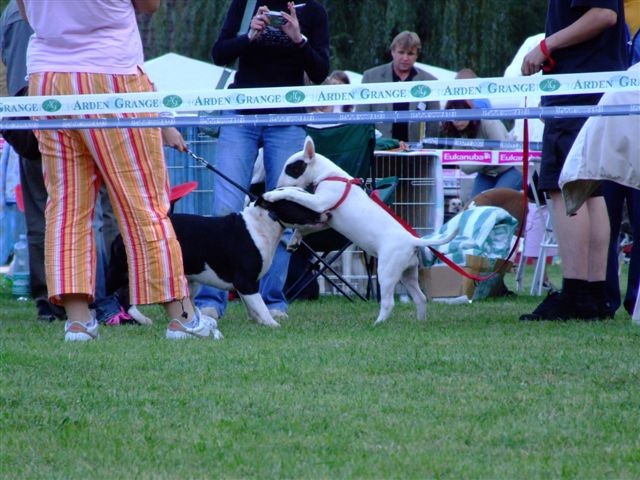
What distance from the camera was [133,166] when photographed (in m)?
4.96

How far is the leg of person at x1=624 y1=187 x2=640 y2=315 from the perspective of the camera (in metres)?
6.48

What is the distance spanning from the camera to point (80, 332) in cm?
512

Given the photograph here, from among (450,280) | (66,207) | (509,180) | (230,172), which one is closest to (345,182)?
(230,172)

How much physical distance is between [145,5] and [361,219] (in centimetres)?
178

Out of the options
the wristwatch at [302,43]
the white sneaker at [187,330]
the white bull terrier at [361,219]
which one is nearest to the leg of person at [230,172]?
the white bull terrier at [361,219]

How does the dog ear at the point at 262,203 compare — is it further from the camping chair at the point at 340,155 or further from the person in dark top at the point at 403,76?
the person in dark top at the point at 403,76

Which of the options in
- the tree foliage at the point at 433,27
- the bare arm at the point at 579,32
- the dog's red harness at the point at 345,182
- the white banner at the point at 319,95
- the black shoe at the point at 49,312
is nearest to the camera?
the white banner at the point at 319,95

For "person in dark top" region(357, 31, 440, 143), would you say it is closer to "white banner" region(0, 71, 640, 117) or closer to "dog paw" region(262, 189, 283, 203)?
"dog paw" region(262, 189, 283, 203)

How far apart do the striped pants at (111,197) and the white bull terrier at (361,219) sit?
1.24 m

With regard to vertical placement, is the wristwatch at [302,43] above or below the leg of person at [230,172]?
above

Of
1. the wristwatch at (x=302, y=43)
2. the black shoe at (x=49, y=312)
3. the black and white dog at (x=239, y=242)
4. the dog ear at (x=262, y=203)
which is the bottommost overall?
the black shoe at (x=49, y=312)

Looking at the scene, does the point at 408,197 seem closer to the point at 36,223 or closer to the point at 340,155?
the point at 340,155

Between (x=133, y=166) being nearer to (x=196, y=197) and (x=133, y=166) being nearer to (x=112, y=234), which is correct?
(x=112, y=234)

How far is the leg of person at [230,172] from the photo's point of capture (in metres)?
6.53
